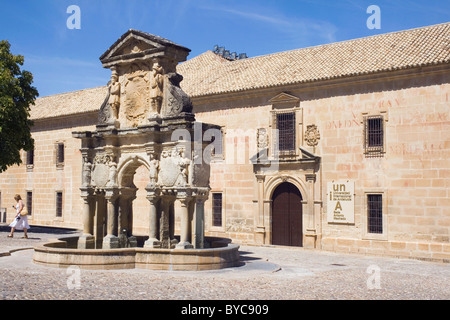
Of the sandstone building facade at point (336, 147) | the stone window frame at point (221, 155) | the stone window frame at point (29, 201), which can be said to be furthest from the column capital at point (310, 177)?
the stone window frame at point (29, 201)

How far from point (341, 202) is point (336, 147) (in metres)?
2.00

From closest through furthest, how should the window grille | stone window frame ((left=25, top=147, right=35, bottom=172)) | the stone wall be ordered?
the stone wall < the window grille < stone window frame ((left=25, top=147, right=35, bottom=172))

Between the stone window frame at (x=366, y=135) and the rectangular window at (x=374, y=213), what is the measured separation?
1.43 m

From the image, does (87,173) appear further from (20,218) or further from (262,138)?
(262,138)

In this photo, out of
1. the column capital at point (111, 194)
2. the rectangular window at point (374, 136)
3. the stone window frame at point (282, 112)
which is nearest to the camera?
the column capital at point (111, 194)

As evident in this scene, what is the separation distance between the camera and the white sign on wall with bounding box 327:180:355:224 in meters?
19.1

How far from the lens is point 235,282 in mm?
10336

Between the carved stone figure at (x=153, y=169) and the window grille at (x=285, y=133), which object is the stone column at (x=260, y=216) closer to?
the window grille at (x=285, y=133)

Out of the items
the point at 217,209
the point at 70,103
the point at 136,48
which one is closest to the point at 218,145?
the point at 217,209

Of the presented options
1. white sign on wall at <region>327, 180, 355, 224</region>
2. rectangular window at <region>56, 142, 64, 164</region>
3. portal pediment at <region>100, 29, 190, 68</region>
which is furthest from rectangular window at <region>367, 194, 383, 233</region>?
rectangular window at <region>56, 142, 64, 164</region>

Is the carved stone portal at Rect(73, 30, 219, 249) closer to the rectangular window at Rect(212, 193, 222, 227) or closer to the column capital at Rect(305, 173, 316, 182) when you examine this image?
the column capital at Rect(305, 173, 316, 182)

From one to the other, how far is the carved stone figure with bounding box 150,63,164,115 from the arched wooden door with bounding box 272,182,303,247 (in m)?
8.61

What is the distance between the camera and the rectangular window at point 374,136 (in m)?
18.7

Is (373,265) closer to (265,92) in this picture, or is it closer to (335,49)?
(265,92)
